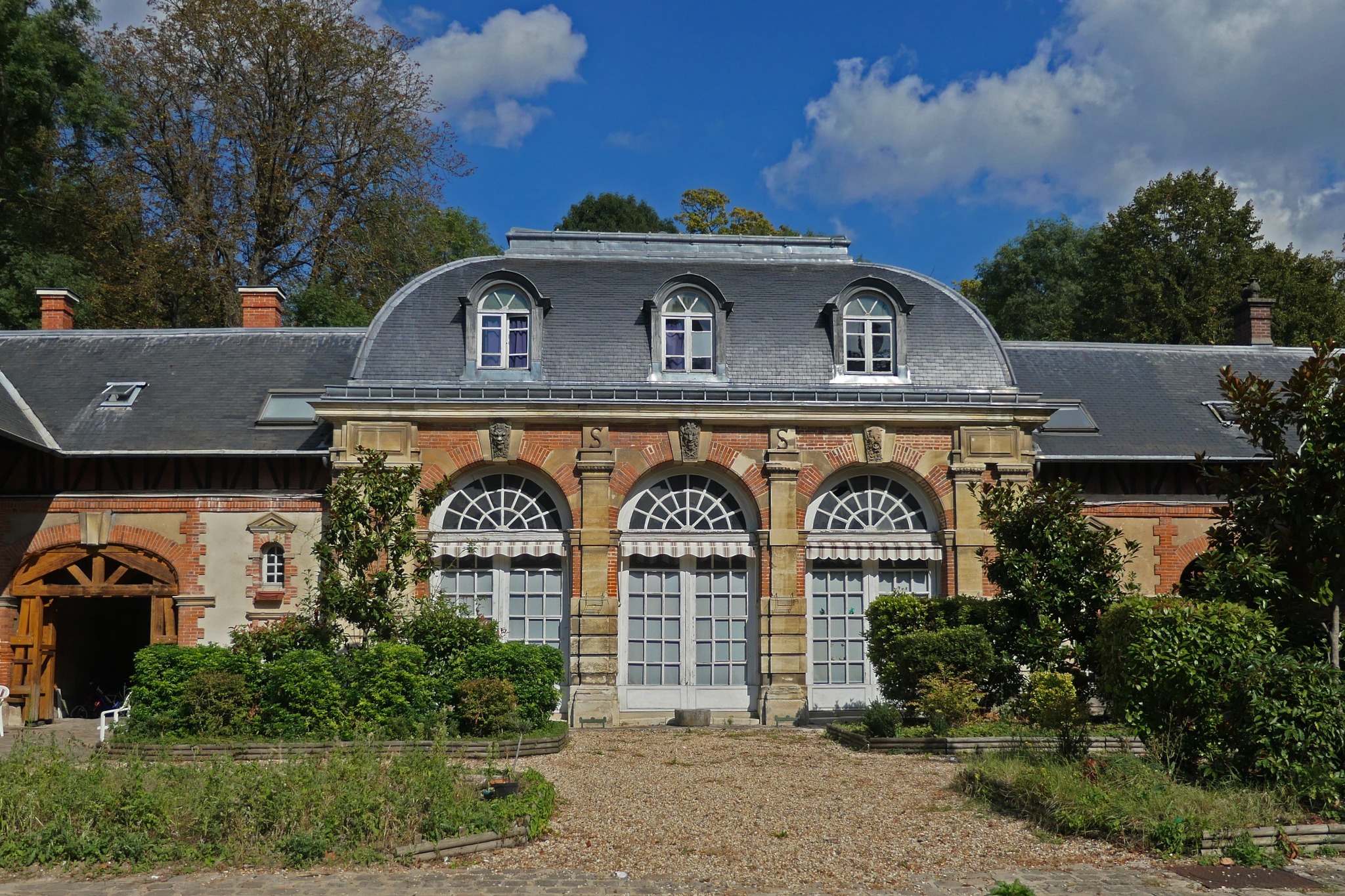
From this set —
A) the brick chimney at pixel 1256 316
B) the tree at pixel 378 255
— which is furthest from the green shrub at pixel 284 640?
the brick chimney at pixel 1256 316

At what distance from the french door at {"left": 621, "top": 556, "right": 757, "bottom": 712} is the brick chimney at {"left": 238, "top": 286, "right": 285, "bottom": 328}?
9.53m

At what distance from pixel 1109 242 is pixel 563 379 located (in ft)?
64.1

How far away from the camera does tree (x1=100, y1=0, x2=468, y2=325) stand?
27844 millimetres

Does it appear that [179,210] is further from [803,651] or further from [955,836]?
[955,836]

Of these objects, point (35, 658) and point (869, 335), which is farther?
point (869, 335)

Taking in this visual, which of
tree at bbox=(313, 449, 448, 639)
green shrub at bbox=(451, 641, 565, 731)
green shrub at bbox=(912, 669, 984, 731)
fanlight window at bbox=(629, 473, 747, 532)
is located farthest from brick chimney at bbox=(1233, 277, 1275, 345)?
tree at bbox=(313, 449, 448, 639)

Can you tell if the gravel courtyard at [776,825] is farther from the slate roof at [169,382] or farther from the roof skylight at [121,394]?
the roof skylight at [121,394]

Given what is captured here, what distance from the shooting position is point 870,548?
18078 mm

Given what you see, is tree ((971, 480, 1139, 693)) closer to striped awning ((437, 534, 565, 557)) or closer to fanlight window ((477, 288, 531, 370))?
striped awning ((437, 534, 565, 557))

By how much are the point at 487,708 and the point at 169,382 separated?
9876 mm

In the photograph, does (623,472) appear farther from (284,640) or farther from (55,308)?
(55,308)

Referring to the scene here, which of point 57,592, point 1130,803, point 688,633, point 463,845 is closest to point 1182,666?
point 1130,803

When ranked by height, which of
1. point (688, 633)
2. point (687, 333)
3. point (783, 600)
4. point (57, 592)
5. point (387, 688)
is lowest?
point (387, 688)

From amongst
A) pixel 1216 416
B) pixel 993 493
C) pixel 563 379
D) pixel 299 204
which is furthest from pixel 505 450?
pixel 299 204
